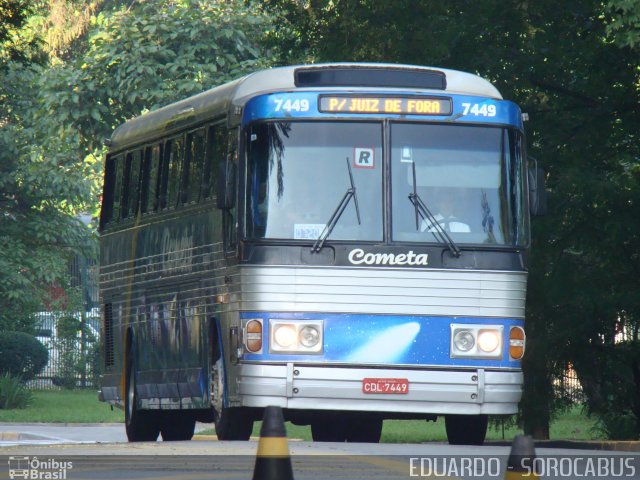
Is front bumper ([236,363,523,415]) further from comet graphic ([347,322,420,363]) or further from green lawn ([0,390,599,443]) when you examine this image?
green lawn ([0,390,599,443])

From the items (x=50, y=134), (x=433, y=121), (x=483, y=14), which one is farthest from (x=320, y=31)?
(x=50, y=134)

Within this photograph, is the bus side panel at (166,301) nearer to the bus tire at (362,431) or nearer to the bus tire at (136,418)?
the bus tire at (136,418)

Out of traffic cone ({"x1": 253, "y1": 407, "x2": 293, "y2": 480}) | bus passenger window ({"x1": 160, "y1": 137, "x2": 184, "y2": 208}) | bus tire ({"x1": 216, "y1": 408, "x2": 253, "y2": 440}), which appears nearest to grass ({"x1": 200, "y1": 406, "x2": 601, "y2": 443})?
bus passenger window ({"x1": 160, "y1": 137, "x2": 184, "y2": 208})

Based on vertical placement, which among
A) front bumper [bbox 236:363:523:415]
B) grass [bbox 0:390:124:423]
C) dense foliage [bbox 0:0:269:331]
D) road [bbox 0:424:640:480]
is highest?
dense foliage [bbox 0:0:269:331]

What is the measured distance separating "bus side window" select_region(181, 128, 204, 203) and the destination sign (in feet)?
7.30

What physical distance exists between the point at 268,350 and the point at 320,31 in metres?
9.77

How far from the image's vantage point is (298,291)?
14969 mm

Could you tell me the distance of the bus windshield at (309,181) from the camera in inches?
592

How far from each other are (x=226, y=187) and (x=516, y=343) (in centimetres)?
300

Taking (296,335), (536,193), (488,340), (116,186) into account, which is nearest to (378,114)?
(536,193)

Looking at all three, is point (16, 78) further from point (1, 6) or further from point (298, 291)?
point (298, 291)

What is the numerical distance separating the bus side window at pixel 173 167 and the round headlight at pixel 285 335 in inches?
141

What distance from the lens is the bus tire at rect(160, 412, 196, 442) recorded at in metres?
Answer: 20.5

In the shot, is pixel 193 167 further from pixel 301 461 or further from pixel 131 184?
pixel 301 461
